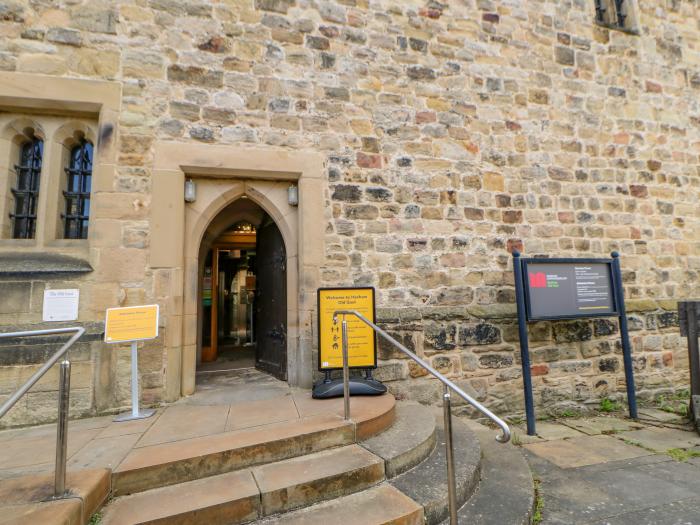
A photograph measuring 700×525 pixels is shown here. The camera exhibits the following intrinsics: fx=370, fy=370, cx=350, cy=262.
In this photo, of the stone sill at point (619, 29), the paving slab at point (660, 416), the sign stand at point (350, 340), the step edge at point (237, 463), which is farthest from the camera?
the stone sill at point (619, 29)

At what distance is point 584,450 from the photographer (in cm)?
366

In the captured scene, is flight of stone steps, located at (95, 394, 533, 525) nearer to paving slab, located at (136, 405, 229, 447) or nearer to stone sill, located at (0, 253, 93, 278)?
paving slab, located at (136, 405, 229, 447)

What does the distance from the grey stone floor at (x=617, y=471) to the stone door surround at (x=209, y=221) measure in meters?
2.43

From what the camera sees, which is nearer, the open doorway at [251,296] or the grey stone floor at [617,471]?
the grey stone floor at [617,471]

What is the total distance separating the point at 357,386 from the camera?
3.60 m

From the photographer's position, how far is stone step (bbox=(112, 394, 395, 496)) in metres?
2.23

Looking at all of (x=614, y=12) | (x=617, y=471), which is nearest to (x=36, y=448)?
(x=617, y=471)

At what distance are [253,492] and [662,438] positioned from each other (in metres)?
4.36

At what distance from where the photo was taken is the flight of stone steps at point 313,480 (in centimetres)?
209

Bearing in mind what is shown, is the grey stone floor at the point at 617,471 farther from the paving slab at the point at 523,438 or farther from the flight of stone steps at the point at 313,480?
the flight of stone steps at the point at 313,480

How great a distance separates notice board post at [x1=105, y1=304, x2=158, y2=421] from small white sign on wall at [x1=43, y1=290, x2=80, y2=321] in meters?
0.54

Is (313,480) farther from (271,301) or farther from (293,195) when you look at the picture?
(293,195)

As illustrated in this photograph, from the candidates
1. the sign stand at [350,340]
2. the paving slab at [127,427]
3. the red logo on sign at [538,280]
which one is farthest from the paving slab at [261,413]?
the red logo on sign at [538,280]

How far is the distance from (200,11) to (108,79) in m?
1.27
